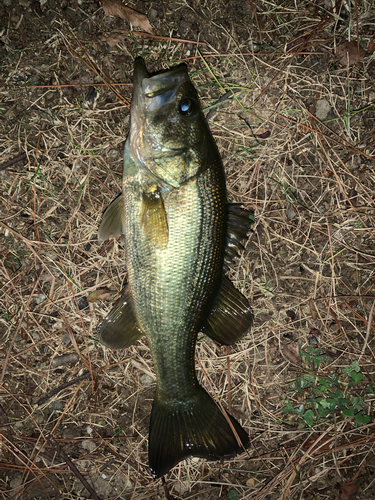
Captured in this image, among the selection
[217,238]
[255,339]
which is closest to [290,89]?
[217,238]

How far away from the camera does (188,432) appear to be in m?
2.71

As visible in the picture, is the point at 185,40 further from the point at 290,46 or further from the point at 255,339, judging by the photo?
the point at 255,339

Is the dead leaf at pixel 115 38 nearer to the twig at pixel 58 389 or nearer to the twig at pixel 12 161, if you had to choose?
the twig at pixel 12 161

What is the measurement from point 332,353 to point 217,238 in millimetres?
1761

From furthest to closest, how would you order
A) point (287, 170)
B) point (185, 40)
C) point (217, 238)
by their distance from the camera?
point (287, 170) < point (185, 40) < point (217, 238)

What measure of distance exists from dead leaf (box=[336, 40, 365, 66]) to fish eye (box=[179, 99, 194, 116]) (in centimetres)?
170

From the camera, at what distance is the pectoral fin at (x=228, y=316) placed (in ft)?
8.97

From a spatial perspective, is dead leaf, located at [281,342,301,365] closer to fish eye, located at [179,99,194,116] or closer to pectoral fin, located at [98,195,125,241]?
pectoral fin, located at [98,195,125,241]

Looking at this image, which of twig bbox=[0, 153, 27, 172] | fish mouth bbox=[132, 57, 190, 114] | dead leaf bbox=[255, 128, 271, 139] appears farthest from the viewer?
dead leaf bbox=[255, 128, 271, 139]

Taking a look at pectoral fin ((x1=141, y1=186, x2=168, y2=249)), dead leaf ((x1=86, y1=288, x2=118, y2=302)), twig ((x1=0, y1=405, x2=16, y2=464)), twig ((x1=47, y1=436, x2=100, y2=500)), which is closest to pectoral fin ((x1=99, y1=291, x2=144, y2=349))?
dead leaf ((x1=86, y1=288, x2=118, y2=302))

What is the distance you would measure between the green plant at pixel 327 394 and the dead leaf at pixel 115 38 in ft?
10.9

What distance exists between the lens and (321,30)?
300 cm

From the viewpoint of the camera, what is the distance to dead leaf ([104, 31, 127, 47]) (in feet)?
9.54

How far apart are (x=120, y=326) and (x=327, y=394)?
211 centimetres
